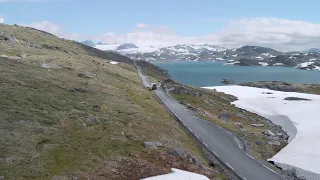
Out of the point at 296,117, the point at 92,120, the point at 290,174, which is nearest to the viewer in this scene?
the point at 290,174

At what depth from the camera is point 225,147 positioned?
171 ft

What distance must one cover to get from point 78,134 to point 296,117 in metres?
64.3

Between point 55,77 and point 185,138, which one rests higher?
point 55,77

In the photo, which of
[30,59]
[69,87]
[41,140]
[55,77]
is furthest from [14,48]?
[41,140]

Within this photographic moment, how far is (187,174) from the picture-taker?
37.7 meters

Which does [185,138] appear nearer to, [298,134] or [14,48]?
[298,134]

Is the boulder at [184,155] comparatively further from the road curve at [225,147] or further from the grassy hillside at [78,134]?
the road curve at [225,147]

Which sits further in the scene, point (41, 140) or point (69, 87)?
point (69, 87)

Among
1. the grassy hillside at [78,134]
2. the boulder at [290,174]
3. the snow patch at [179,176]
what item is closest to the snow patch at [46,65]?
the grassy hillside at [78,134]

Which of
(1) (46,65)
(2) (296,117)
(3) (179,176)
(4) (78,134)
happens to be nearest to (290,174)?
(3) (179,176)

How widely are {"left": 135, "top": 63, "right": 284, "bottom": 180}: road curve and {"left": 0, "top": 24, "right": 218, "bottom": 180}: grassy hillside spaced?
276cm

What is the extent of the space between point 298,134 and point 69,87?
4843 centimetres

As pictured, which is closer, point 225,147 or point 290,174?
point 290,174

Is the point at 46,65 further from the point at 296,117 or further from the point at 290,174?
the point at 290,174
